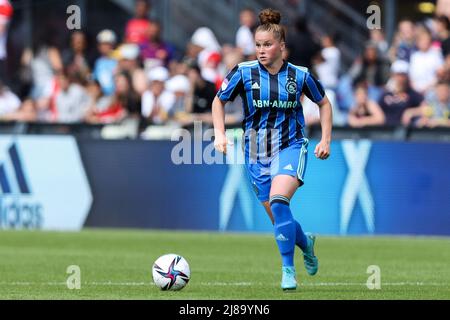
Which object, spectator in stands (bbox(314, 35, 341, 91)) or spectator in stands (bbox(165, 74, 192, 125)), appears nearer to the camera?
spectator in stands (bbox(165, 74, 192, 125))

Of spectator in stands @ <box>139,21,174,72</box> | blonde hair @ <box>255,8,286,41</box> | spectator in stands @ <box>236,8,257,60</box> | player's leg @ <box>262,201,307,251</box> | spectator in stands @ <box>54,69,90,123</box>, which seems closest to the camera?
blonde hair @ <box>255,8,286,41</box>

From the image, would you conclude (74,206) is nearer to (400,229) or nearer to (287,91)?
(400,229)

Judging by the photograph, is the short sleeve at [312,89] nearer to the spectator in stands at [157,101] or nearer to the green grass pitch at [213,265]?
the green grass pitch at [213,265]

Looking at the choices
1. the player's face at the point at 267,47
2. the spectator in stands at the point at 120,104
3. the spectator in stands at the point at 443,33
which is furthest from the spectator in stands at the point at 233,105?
the player's face at the point at 267,47

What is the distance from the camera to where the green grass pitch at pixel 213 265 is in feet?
33.2

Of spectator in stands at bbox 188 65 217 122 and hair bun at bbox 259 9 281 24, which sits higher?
spectator in stands at bbox 188 65 217 122

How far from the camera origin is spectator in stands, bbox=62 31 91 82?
21.4 metres

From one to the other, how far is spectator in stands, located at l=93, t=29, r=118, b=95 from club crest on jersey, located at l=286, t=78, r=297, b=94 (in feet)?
36.0

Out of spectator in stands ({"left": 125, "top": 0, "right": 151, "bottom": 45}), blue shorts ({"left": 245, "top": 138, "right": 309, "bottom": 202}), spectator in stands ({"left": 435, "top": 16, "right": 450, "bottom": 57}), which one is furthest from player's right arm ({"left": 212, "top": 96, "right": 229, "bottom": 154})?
spectator in stands ({"left": 125, "top": 0, "right": 151, "bottom": 45})

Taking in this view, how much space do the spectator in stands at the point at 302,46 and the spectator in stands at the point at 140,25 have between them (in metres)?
3.16

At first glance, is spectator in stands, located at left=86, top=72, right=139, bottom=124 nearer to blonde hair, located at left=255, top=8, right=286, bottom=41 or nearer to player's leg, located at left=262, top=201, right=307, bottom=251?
player's leg, located at left=262, top=201, right=307, bottom=251

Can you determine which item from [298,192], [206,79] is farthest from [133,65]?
[298,192]

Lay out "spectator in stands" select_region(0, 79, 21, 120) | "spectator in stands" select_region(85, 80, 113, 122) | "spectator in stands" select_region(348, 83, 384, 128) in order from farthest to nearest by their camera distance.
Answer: "spectator in stands" select_region(0, 79, 21, 120)
"spectator in stands" select_region(85, 80, 113, 122)
"spectator in stands" select_region(348, 83, 384, 128)
